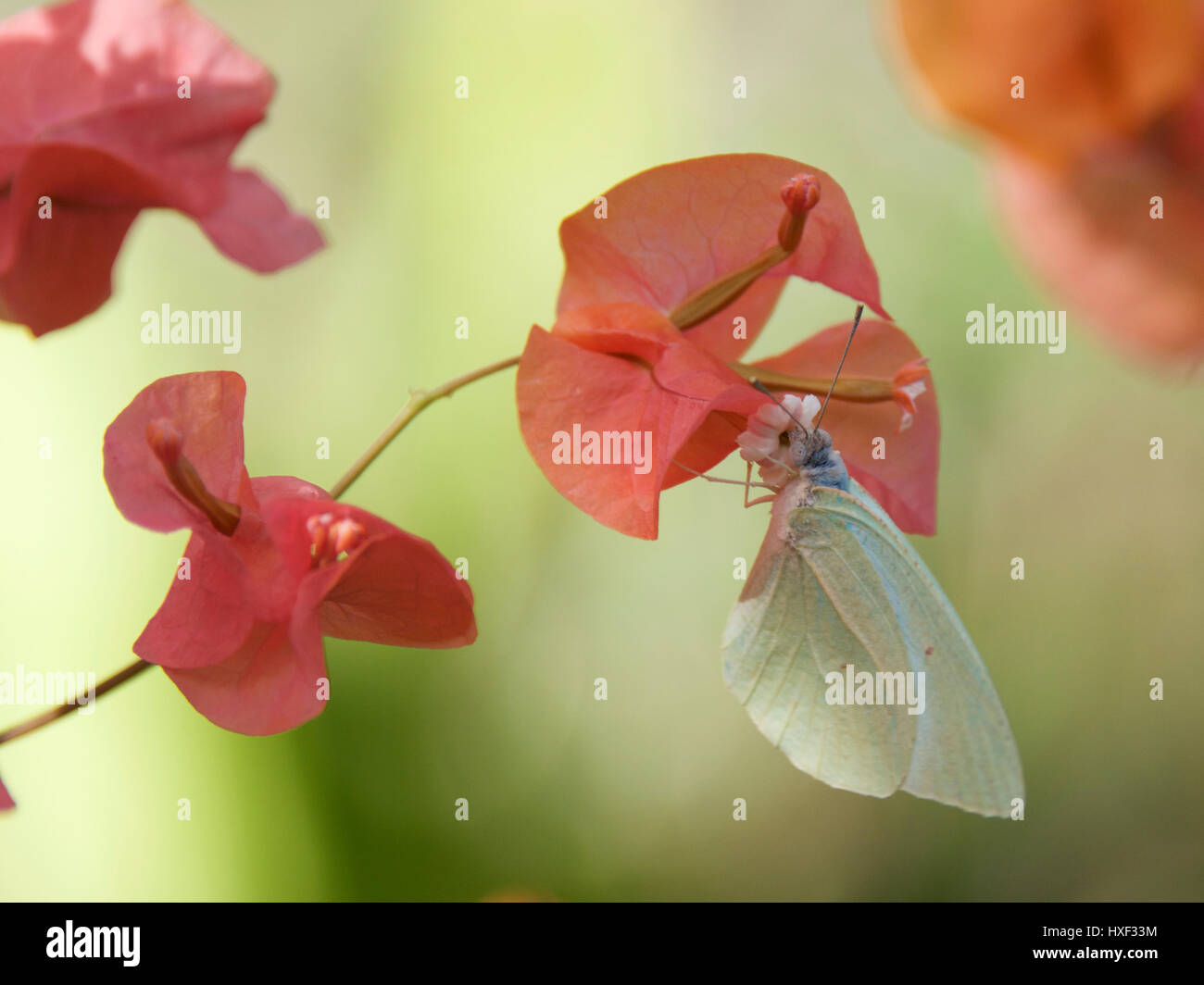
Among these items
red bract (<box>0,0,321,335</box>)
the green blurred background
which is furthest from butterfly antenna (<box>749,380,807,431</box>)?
the green blurred background

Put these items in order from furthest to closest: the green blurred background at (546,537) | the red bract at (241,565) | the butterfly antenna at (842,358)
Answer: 1. the green blurred background at (546,537)
2. the butterfly antenna at (842,358)
3. the red bract at (241,565)

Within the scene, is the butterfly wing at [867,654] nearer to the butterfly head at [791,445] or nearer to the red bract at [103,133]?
the butterfly head at [791,445]

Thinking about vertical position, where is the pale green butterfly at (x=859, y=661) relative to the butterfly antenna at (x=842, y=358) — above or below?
below

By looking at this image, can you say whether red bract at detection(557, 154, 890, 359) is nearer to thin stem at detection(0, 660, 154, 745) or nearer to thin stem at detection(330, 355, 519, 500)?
thin stem at detection(330, 355, 519, 500)

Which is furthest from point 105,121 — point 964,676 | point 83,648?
point 83,648

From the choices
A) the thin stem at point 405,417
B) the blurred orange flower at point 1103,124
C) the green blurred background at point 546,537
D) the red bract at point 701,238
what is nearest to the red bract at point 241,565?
the thin stem at point 405,417
